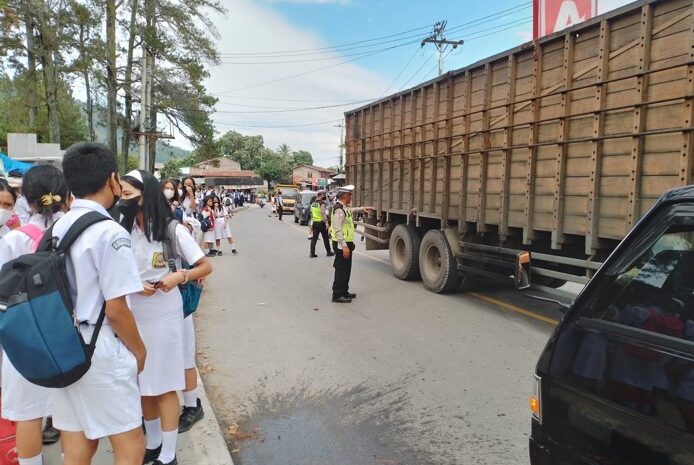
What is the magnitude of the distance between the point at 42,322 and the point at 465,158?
20.1 ft

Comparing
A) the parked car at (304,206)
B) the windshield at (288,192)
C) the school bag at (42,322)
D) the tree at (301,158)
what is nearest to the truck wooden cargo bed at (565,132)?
the school bag at (42,322)

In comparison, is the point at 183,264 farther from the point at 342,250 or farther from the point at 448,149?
the point at 448,149

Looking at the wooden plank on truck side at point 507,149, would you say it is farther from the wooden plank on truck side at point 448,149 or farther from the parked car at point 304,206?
the parked car at point 304,206

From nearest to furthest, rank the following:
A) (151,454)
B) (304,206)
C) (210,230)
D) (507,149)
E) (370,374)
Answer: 1. (151,454)
2. (370,374)
3. (507,149)
4. (210,230)
5. (304,206)

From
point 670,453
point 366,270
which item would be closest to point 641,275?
point 670,453

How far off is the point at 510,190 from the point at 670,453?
16.5ft

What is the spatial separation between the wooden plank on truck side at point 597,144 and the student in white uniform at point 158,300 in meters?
3.82

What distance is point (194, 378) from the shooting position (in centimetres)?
347

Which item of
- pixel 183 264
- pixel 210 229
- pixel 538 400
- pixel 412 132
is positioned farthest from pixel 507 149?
pixel 210 229

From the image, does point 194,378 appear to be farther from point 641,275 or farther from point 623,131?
point 623,131

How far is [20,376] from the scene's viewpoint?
2.50 m

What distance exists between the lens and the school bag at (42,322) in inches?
70.3

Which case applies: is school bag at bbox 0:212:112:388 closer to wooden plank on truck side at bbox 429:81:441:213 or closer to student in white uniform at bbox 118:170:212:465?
student in white uniform at bbox 118:170:212:465

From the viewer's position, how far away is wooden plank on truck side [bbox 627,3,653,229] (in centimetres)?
445
